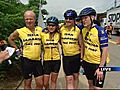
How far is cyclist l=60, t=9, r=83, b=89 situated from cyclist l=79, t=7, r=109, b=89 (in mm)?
388

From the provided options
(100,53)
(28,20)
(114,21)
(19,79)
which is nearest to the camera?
(100,53)

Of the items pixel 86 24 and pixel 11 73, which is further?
pixel 11 73

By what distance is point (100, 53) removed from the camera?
16.2ft

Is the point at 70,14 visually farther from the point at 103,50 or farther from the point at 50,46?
the point at 103,50

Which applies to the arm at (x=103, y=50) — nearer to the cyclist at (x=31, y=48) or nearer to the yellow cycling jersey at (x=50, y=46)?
the yellow cycling jersey at (x=50, y=46)

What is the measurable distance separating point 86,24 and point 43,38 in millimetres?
1044

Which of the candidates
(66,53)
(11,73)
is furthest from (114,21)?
(66,53)

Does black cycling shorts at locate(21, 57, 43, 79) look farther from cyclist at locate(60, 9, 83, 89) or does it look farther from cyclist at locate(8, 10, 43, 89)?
cyclist at locate(60, 9, 83, 89)

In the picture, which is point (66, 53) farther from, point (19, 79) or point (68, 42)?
point (19, 79)

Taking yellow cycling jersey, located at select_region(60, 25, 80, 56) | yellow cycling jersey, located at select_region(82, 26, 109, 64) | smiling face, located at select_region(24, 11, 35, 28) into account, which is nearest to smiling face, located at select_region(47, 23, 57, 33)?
yellow cycling jersey, located at select_region(60, 25, 80, 56)

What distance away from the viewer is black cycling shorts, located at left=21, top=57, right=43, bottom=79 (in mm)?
5516

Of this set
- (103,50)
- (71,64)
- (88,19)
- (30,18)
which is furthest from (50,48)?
(103,50)

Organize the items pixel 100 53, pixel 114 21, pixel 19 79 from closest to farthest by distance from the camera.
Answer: pixel 100 53 → pixel 19 79 → pixel 114 21

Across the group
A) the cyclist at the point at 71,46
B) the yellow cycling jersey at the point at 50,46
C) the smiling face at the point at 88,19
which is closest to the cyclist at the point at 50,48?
the yellow cycling jersey at the point at 50,46
